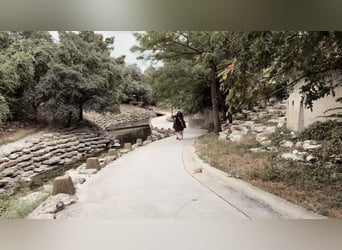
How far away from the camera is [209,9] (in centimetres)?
253

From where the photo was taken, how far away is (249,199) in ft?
8.68

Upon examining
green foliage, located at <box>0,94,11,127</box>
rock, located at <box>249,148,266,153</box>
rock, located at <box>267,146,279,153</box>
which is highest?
green foliage, located at <box>0,94,11,127</box>

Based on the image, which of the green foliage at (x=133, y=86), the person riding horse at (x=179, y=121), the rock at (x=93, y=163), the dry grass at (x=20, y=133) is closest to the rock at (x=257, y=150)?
the person riding horse at (x=179, y=121)

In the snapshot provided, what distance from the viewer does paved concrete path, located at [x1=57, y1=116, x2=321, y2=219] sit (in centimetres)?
260

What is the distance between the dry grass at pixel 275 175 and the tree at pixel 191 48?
24 cm

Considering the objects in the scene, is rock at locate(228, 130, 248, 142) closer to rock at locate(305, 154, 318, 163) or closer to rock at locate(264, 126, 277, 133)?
rock at locate(264, 126, 277, 133)

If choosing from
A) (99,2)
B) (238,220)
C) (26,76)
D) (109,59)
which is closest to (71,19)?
(99,2)

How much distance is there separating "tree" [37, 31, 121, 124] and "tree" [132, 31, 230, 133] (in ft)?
1.18

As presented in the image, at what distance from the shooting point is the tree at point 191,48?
2773 millimetres

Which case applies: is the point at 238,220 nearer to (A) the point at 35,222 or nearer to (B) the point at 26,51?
(A) the point at 35,222

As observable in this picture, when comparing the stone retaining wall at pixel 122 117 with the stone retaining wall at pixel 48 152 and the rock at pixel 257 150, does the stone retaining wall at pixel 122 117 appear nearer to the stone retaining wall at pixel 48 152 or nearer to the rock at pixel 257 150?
the stone retaining wall at pixel 48 152

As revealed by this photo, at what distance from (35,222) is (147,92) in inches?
55.1

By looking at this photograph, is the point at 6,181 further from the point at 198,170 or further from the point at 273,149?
the point at 273,149

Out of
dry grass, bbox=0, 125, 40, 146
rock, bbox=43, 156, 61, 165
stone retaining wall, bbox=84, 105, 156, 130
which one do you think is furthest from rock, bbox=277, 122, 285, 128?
dry grass, bbox=0, 125, 40, 146
